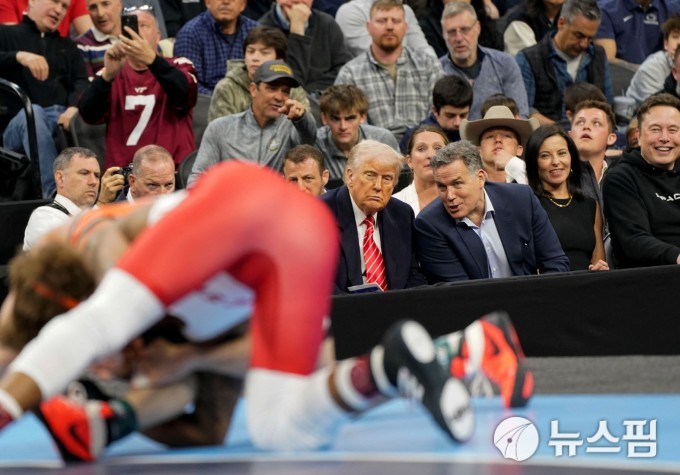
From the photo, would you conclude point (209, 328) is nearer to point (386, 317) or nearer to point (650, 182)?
point (386, 317)

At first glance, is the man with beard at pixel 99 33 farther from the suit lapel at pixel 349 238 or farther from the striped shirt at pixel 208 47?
the suit lapel at pixel 349 238

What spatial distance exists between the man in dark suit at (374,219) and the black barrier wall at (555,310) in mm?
396

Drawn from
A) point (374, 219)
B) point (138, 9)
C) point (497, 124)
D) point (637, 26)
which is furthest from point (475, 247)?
point (637, 26)

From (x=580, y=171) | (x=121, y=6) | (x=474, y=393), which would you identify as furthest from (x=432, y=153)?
(x=474, y=393)

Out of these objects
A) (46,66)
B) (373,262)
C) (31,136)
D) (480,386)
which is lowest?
(373,262)

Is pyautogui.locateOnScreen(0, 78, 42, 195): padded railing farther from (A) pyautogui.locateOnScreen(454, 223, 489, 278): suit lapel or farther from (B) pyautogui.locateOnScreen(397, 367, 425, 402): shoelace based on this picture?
(B) pyautogui.locateOnScreen(397, 367, 425, 402): shoelace

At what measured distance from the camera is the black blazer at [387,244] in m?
5.59

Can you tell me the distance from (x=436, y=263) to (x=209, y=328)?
8.57ft

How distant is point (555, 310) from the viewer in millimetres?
5227

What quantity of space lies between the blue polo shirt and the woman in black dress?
10.4 ft

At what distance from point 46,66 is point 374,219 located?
2278 mm

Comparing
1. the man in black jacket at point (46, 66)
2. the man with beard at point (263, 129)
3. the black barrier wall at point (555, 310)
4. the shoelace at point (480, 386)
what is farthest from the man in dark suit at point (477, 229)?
the man in black jacket at point (46, 66)

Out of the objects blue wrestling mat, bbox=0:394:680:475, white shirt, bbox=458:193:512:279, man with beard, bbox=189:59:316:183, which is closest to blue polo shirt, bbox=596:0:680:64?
man with beard, bbox=189:59:316:183

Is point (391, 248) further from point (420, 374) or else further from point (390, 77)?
point (420, 374)
